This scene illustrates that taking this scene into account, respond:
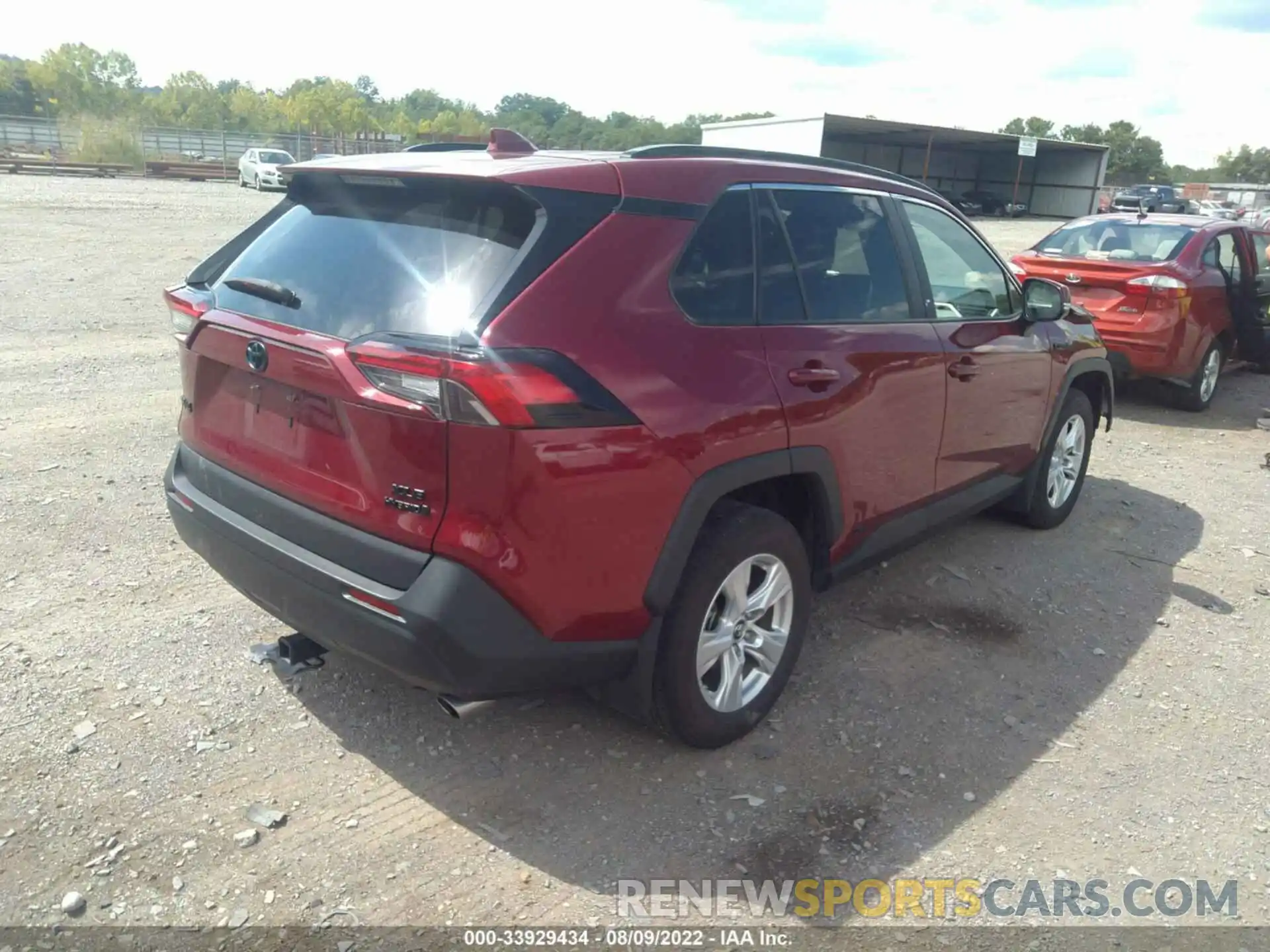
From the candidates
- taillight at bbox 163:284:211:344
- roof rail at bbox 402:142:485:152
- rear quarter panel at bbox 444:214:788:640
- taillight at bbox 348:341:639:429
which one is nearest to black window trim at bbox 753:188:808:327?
rear quarter panel at bbox 444:214:788:640

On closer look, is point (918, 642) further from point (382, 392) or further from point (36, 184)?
point (36, 184)

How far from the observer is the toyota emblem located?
2.82m

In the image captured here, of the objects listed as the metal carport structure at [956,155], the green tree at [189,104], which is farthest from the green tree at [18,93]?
the metal carport structure at [956,155]

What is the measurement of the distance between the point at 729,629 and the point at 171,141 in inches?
2237

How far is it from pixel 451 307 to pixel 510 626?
2.85ft

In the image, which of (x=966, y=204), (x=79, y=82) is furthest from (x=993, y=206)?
(x=79, y=82)

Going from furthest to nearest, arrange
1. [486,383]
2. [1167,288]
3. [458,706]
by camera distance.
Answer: [1167,288] < [458,706] < [486,383]

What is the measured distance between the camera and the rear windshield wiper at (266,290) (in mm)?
2887

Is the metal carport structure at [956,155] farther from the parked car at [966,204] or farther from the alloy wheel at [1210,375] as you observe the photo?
the alloy wheel at [1210,375]

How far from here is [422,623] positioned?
250 centimetres

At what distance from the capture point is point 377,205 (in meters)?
2.93

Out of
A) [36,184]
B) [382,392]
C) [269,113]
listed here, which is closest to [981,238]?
[382,392]

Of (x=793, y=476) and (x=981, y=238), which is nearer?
(x=793, y=476)

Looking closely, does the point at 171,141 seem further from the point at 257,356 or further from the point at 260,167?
the point at 257,356
